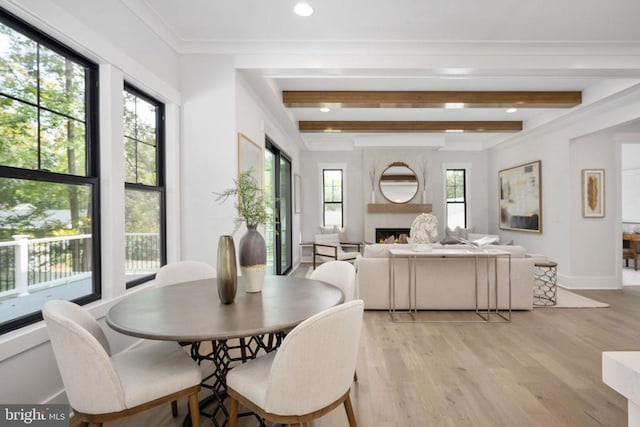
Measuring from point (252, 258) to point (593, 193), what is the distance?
18.0ft

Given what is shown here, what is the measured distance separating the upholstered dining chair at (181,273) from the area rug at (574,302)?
3926 mm

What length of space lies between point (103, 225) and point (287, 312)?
154cm

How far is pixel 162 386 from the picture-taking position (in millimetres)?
1435

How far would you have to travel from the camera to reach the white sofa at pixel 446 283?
3.93 meters

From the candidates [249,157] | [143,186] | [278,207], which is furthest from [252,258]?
[278,207]

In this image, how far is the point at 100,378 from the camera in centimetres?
130

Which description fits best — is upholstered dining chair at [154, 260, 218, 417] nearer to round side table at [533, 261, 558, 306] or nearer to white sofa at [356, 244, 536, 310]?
white sofa at [356, 244, 536, 310]

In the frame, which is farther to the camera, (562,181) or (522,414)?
(562,181)

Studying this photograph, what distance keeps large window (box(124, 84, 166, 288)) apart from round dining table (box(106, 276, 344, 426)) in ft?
2.72

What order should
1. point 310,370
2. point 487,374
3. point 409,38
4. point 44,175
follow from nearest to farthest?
point 310,370, point 44,175, point 487,374, point 409,38

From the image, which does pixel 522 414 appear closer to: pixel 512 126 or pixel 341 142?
pixel 512 126

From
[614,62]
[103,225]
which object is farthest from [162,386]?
[614,62]

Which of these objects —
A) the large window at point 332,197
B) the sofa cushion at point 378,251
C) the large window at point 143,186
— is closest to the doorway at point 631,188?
the large window at point 332,197

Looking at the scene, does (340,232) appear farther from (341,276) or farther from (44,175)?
(44,175)
